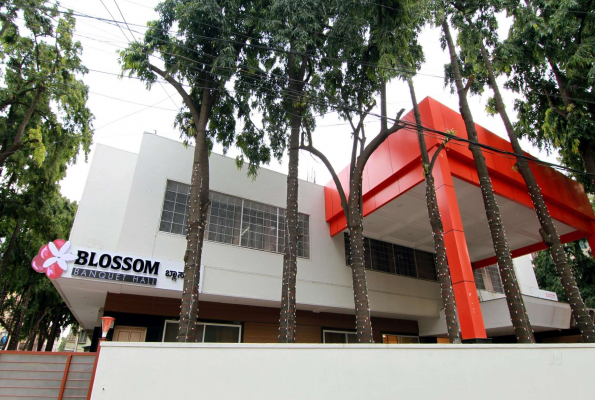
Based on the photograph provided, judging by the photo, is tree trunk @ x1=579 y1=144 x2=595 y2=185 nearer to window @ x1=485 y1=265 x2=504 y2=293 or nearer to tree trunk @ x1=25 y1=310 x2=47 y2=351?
window @ x1=485 y1=265 x2=504 y2=293

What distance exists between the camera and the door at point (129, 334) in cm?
1015

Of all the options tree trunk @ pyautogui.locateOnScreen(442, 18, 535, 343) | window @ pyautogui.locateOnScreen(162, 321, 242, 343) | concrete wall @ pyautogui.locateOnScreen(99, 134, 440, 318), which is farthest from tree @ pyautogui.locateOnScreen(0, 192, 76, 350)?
tree trunk @ pyautogui.locateOnScreen(442, 18, 535, 343)

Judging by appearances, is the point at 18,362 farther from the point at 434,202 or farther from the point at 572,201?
the point at 572,201

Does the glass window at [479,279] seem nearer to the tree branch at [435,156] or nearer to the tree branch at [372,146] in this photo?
the tree branch at [435,156]

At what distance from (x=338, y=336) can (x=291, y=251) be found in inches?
282

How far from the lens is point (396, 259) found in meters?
15.4

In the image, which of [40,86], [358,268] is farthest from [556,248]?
[40,86]

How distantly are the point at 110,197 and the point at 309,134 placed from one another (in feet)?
20.1

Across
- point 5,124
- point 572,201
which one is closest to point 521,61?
point 572,201

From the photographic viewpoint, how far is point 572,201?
13516mm

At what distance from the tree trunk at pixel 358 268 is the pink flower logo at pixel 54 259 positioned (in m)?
7.00

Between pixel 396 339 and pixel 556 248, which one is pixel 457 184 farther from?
pixel 396 339

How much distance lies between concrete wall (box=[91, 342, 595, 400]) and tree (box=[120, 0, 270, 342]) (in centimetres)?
305

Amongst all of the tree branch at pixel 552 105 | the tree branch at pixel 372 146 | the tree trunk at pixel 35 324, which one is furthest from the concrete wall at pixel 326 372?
the tree trunk at pixel 35 324
